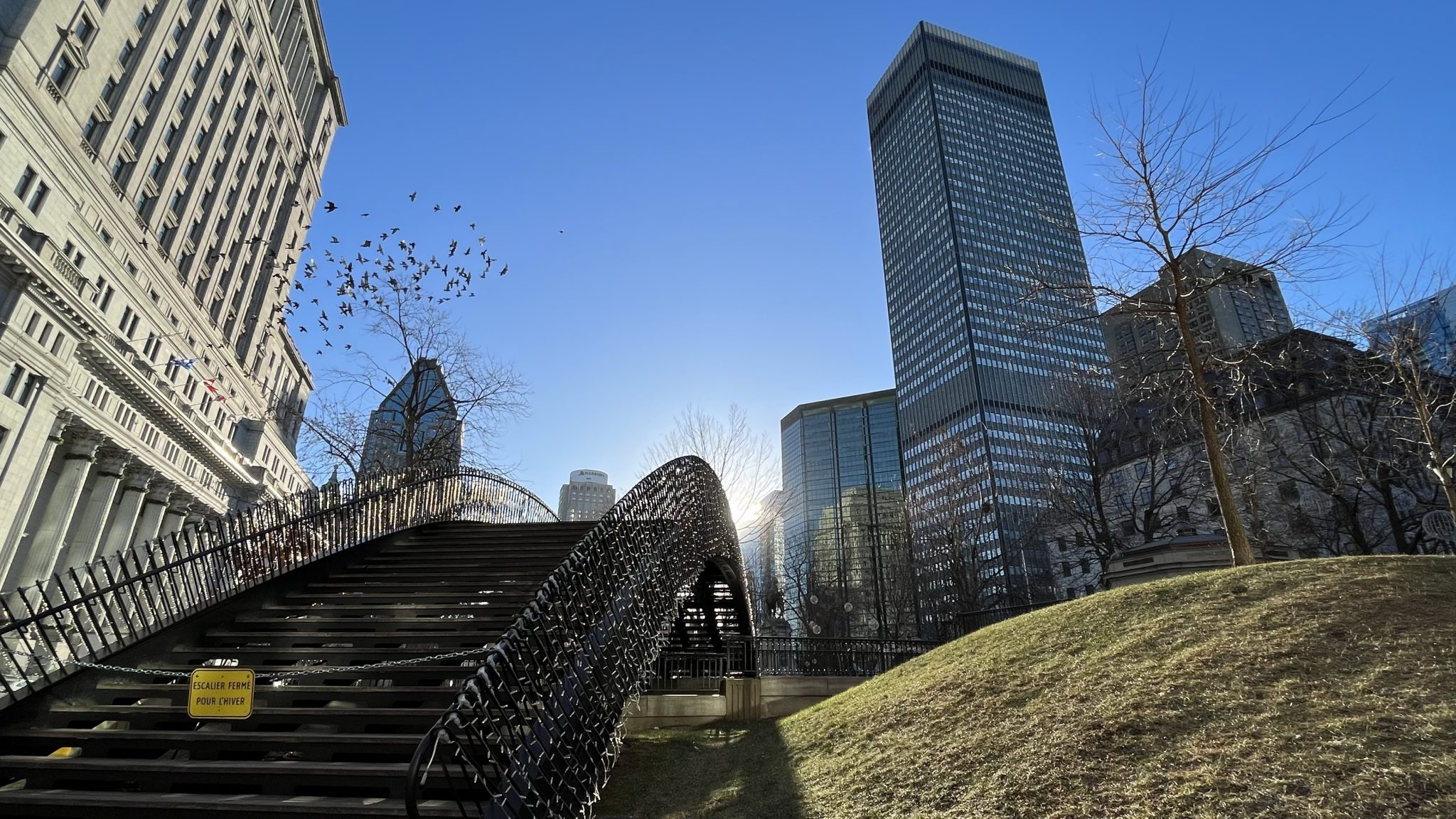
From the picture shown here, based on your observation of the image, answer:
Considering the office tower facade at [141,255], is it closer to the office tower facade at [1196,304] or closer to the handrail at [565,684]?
the handrail at [565,684]

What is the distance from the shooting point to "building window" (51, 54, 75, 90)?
36.4 m

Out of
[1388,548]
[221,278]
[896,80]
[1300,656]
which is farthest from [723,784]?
[896,80]

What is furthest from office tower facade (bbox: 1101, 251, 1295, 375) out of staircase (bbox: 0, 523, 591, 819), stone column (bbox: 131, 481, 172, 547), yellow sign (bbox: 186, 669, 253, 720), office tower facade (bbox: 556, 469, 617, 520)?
office tower facade (bbox: 556, 469, 617, 520)

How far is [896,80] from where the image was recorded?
144 metres

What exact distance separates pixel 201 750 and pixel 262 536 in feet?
15.2

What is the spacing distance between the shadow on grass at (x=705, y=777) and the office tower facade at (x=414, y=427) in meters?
12.1

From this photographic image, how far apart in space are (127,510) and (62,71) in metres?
26.0

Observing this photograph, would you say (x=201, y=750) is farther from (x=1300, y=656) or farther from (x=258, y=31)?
(x=258, y=31)

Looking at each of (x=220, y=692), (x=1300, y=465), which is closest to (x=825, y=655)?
(x=220, y=692)

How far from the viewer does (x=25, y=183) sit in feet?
108

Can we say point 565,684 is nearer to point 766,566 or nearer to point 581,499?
point 766,566

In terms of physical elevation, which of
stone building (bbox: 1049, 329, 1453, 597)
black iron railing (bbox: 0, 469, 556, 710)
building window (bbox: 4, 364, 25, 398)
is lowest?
black iron railing (bbox: 0, 469, 556, 710)

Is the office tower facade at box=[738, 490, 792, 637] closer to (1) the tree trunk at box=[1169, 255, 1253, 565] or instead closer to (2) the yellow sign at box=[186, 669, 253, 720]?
(1) the tree trunk at box=[1169, 255, 1253, 565]

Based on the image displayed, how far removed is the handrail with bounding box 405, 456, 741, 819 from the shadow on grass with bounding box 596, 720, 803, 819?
61.1 inches
